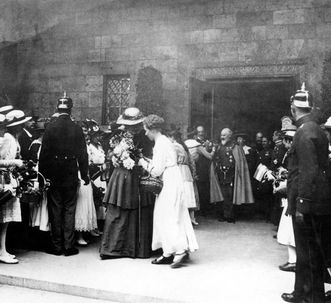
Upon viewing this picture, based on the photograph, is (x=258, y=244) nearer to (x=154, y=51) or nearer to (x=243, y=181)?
(x=243, y=181)

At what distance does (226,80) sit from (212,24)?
4.67ft

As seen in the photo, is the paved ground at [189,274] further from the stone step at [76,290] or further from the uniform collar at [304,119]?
the uniform collar at [304,119]

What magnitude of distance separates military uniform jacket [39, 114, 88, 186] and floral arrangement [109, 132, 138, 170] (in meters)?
0.63

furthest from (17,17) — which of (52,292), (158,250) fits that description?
(52,292)

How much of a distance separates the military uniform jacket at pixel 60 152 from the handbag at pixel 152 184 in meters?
1.09

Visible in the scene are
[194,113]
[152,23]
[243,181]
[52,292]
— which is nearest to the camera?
[52,292]

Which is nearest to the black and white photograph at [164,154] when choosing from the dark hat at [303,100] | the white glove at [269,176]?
the dark hat at [303,100]

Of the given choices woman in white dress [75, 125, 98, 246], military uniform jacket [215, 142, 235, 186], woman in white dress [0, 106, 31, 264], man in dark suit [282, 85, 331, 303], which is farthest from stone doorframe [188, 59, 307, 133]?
man in dark suit [282, 85, 331, 303]

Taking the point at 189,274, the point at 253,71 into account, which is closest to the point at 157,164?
the point at 189,274

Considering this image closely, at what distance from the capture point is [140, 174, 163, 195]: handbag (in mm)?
5762

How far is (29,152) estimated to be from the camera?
7301 mm

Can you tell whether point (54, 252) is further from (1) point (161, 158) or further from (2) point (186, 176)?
(2) point (186, 176)

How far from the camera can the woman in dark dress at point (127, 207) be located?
19.9ft

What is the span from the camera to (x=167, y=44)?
11719 mm
